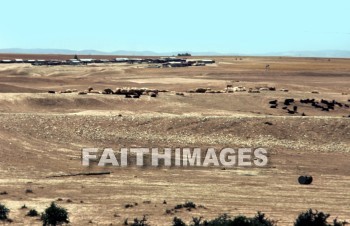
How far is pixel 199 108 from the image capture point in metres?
56.1

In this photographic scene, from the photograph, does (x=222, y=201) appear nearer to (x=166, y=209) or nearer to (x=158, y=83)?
(x=166, y=209)

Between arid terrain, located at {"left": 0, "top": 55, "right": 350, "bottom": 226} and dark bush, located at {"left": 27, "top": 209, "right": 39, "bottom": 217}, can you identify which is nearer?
dark bush, located at {"left": 27, "top": 209, "right": 39, "bottom": 217}

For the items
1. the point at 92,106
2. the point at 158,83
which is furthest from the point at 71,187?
the point at 158,83

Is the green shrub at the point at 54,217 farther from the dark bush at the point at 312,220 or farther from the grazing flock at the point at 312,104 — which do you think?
the grazing flock at the point at 312,104

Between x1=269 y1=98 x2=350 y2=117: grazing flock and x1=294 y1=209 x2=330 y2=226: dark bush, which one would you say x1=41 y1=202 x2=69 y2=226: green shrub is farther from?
x1=269 y1=98 x2=350 y2=117: grazing flock

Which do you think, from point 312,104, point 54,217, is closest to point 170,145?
point 54,217

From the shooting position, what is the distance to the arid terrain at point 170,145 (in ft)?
80.2

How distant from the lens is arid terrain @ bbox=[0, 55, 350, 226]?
24.4 meters

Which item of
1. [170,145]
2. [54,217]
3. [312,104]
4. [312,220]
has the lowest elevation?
[170,145]

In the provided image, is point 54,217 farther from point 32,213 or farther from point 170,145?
point 170,145

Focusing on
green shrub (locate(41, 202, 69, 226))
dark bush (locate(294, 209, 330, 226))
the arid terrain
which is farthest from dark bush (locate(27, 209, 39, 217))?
dark bush (locate(294, 209, 330, 226))

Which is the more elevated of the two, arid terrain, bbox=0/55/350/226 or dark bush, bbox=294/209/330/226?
dark bush, bbox=294/209/330/226

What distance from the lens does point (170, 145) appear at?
39.9m

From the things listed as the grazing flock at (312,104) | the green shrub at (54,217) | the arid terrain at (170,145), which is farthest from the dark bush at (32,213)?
the grazing flock at (312,104)
